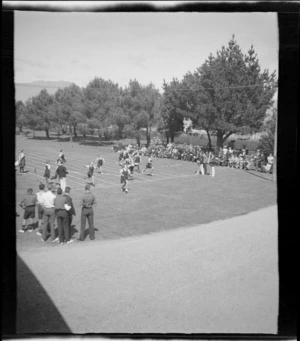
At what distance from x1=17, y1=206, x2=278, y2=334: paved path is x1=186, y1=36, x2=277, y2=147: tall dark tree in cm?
936

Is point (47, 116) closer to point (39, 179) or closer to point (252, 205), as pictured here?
point (39, 179)

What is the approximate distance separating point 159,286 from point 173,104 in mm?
10286

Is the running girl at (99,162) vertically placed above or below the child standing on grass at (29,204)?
above

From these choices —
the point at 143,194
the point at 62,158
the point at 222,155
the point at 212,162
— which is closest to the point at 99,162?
the point at 143,194

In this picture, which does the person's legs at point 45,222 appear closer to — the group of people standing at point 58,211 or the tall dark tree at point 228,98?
the group of people standing at point 58,211

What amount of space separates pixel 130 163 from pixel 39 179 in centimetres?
597

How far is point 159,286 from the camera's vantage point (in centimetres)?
720

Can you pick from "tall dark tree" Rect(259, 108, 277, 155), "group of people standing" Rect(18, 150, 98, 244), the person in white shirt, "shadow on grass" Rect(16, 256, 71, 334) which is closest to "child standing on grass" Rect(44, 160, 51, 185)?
"group of people standing" Rect(18, 150, 98, 244)

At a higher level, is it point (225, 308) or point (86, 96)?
point (86, 96)

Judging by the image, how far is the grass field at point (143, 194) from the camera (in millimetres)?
10984

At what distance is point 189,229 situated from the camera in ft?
35.6

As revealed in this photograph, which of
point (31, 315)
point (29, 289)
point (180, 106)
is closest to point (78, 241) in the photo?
point (29, 289)

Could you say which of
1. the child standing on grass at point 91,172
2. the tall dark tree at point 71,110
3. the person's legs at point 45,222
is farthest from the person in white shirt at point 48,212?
the child standing on grass at point 91,172

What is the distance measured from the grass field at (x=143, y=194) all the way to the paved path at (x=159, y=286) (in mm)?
1605
